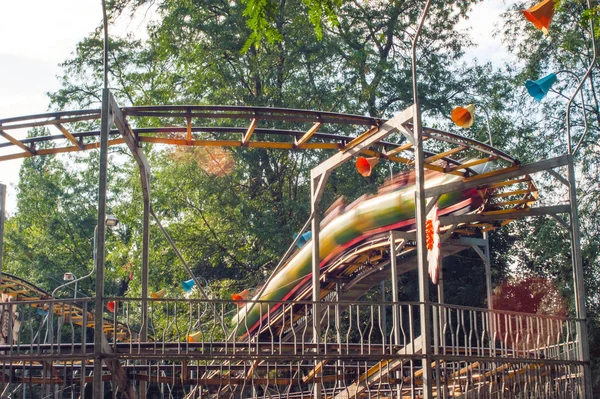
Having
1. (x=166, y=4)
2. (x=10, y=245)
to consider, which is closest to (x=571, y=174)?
(x=166, y=4)

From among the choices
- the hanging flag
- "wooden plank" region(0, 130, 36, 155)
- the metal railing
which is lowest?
the metal railing

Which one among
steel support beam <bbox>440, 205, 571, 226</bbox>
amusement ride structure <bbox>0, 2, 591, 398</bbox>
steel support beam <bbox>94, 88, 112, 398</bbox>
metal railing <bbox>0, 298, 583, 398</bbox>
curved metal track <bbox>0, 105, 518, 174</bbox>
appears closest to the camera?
steel support beam <bbox>94, 88, 112, 398</bbox>

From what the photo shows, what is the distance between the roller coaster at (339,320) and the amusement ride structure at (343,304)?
4 cm

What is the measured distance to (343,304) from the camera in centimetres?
1065

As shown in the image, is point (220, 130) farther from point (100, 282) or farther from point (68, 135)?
point (100, 282)

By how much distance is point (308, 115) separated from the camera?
42.4 feet

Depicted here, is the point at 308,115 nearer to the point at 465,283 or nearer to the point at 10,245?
the point at 465,283

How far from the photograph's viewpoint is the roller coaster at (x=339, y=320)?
34.4ft

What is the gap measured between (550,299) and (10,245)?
27808mm

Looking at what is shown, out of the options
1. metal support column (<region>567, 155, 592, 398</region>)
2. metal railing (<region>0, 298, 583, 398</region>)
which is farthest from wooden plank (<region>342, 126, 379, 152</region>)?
metal support column (<region>567, 155, 592, 398</region>)

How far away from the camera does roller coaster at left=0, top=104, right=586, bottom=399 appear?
1049 centimetres

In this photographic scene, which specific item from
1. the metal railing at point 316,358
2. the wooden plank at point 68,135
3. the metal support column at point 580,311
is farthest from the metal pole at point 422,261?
the wooden plank at point 68,135

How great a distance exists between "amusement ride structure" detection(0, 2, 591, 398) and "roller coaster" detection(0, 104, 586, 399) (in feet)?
0.13

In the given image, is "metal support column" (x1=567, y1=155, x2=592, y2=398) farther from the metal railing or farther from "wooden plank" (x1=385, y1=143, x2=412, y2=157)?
"wooden plank" (x1=385, y1=143, x2=412, y2=157)
